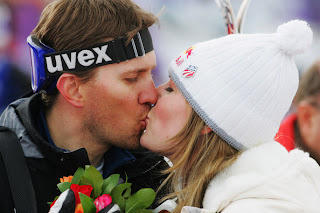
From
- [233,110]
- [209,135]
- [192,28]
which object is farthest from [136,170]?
[192,28]

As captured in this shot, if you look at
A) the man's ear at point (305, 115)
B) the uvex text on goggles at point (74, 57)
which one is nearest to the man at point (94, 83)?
the uvex text on goggles at point (74, 57)

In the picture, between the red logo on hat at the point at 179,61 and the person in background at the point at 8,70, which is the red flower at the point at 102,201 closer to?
the red logo on hat at the point at 179,61

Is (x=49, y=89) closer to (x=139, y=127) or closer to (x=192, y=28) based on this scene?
(x=139, y=127)

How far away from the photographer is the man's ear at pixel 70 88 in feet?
10.1

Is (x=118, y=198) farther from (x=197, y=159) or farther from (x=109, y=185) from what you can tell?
(x=197, y=159)

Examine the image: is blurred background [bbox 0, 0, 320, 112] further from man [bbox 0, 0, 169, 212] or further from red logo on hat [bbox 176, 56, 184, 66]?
red logo on hat [bbox 176, 56, 184, 66]

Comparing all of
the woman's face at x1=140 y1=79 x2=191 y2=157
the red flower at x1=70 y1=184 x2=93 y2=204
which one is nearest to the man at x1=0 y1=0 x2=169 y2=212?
the woman's face at x1=140 y1=79 x2=191 y2=157

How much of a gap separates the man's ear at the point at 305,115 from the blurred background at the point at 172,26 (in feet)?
4.15

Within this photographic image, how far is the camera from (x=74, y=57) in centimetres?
302

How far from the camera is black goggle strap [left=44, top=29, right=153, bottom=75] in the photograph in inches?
118

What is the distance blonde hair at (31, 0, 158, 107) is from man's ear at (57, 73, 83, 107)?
0.16ft

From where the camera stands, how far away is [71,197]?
7.68ft

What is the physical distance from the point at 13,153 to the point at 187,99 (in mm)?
980

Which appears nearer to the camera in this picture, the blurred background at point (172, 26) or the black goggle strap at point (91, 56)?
the black goggle strap at point (91, 56)
